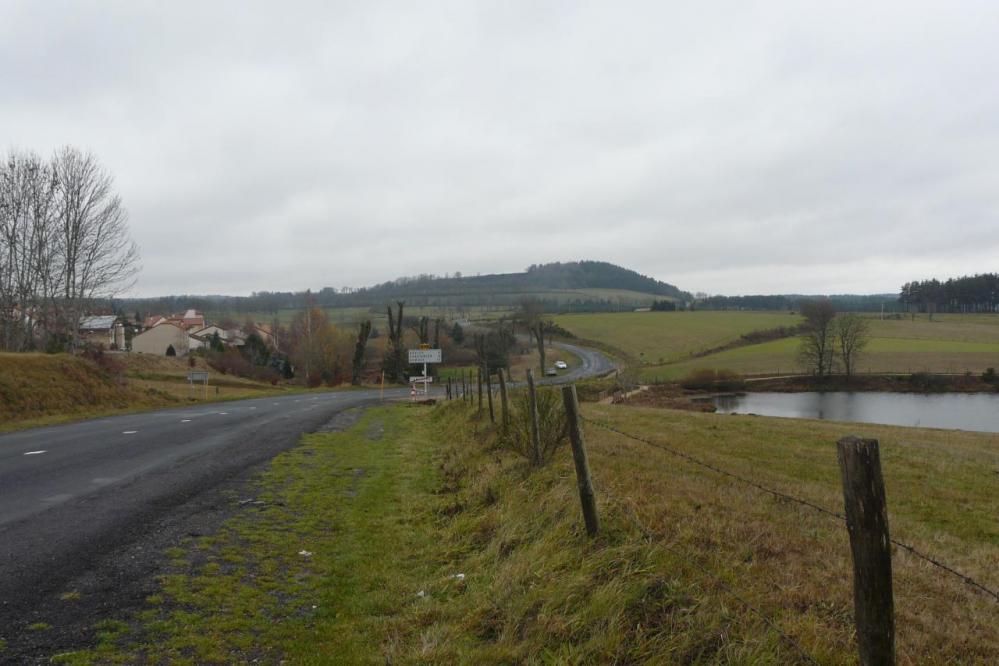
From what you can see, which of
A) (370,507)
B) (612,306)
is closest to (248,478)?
(370,507)

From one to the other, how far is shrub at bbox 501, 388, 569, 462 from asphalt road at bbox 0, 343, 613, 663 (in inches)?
178

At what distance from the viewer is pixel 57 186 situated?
36719 mm

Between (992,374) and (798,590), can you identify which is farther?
(992,374)

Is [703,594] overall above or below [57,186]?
below

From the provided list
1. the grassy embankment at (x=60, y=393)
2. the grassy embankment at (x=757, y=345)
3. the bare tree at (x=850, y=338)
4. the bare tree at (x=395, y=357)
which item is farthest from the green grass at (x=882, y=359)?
the grassy embankment at (x=60, y=393)

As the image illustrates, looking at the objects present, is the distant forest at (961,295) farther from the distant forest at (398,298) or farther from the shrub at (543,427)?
the shrub at (543,427)

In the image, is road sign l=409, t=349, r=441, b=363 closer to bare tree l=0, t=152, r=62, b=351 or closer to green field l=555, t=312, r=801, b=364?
bare tree l=0, t=152, r=62, b=351

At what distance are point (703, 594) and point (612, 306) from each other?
155405 millimetres

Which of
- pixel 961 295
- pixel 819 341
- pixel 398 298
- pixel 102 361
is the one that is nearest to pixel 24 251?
pixel 102 361

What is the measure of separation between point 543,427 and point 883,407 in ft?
166

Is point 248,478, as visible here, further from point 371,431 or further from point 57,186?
point 57,186

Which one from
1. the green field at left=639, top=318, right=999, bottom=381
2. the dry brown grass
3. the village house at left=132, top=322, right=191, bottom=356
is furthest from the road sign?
the village house at left=132, top=322, right=191, bottom=356

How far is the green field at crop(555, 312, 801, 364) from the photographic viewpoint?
3553 inches

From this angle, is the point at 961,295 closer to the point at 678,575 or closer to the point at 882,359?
the point at 882,359
